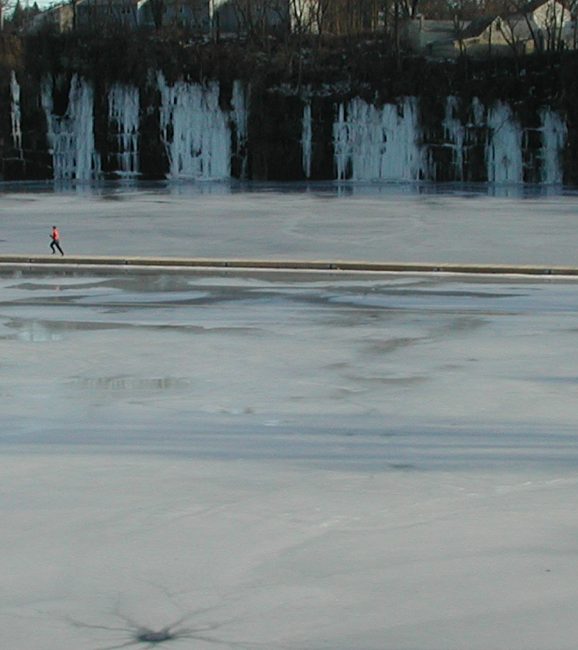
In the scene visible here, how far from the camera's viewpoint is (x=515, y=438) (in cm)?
1098

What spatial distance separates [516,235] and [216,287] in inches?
511

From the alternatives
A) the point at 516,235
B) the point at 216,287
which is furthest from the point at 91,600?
the point at 516,235

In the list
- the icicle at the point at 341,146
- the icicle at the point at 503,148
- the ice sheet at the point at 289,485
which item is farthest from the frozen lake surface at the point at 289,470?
the icicle at the point at 341,146

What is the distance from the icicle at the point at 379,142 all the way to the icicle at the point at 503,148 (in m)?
3.90

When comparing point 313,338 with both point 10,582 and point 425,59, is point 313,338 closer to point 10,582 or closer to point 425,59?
point 10,582

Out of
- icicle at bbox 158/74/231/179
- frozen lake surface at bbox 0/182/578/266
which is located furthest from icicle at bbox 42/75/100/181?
frozen lake surface at bbox 0/182/578/266

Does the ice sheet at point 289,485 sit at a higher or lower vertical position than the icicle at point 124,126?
lower

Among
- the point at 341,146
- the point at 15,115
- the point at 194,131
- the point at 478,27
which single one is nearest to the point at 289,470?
the point at 341,146

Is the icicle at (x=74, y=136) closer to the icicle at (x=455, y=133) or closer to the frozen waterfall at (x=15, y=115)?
the frozen waterfall at (x=15, y=115)

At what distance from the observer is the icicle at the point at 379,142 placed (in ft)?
237

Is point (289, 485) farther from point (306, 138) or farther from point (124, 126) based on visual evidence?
point (124, 126)

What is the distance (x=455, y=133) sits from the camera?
2879 inches

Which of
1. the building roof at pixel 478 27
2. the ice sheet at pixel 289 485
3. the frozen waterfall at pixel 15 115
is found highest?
the building roof at pixel 478 27

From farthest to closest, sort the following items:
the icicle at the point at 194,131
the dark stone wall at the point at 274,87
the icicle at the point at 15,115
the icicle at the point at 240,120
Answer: the icicle at the point at 15,115 < the icicle at the point at 240,120 < the icicle at the point at 194,131 < the dark stone wall at the point at 274,87
